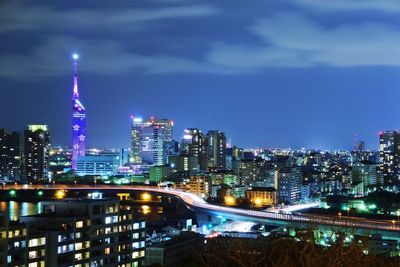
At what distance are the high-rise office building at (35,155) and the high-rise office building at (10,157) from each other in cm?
48

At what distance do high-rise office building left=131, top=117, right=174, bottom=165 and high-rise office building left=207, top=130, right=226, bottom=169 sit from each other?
6910mm

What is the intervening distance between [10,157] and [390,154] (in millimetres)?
24699

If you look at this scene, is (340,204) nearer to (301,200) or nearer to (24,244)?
(301,200)

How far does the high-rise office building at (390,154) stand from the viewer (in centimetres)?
3728

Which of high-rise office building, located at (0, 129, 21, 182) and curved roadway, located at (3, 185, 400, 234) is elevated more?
high-rise office building, located at (0, 129, 21, 182)

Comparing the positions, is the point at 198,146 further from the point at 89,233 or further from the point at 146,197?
the point at 89,233

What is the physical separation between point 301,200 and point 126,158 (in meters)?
25.6

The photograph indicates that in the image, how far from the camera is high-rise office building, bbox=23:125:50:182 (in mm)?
36500

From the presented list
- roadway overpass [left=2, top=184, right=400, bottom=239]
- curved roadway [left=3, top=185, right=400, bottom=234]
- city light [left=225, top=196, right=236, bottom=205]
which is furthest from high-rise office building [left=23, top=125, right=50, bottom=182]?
city light [left=225, top=196, right=236, bottom=205]

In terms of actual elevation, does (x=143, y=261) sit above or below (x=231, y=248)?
below

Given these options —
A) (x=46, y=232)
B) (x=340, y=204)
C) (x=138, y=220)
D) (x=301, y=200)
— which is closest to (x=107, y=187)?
(x=301, y=200)

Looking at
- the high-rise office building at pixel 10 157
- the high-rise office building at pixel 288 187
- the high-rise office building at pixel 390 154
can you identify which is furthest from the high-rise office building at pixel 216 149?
the high-rise office building at pixel 288 187

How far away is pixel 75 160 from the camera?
41.4 m

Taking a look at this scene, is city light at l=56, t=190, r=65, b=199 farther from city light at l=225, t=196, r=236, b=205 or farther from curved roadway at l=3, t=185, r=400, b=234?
city light at l=225, t=196, r=236, b=205
